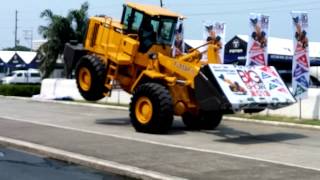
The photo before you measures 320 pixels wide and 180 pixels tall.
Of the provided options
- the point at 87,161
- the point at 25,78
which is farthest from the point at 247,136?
the point at 25,78

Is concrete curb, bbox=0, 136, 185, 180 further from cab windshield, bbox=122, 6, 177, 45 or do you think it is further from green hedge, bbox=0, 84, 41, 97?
green hedge, bbox=0, 84, 41, 97

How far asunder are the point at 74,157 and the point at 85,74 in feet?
25.8

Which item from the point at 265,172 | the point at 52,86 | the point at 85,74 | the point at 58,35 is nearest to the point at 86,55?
the point at 85,74

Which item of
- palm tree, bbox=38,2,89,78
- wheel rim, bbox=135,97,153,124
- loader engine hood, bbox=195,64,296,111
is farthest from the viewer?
palm tree, bbox=38,2,89,78

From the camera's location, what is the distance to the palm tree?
53875 millimetres

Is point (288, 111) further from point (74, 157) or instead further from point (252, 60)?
point (74, 157)

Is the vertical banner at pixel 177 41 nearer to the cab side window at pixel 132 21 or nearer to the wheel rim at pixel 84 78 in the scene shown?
the cab side window at pixel 132 21

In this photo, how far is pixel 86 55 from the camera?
20172 millimetres

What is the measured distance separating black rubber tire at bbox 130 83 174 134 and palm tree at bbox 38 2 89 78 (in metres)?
36.6

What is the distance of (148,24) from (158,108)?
3.52m

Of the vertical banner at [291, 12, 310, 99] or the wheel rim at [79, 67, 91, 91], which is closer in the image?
the wheel rim at [79, 67, 91, 91]

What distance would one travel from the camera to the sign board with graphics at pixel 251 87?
15797 mm

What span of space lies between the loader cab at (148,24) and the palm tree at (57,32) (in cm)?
3403

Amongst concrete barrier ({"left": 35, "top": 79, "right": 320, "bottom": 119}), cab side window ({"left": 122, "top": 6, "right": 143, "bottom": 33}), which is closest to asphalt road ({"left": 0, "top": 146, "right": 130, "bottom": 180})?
cab side window ({"left": 122, "top": 6, "right": 143, "bottom": 33})
